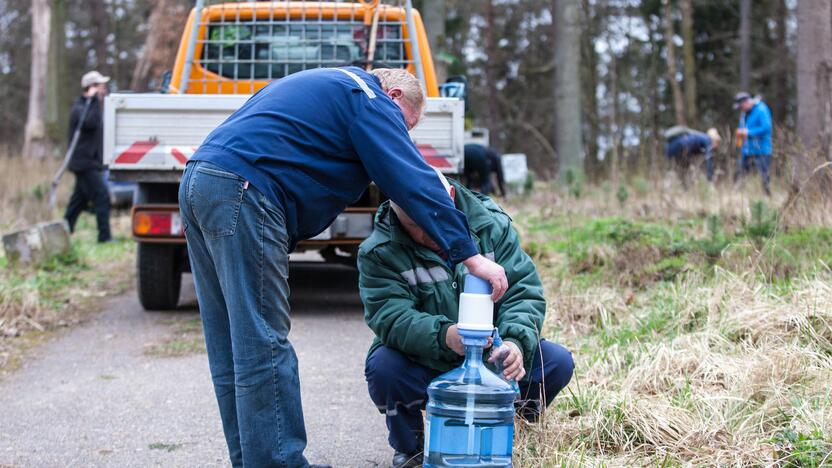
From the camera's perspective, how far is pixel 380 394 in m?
3.61

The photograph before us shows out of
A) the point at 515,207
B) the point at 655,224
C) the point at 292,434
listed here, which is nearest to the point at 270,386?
the point at 292,434

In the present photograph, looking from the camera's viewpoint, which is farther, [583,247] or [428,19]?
[428,19]

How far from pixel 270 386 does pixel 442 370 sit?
2.21 feet

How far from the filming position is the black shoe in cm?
371

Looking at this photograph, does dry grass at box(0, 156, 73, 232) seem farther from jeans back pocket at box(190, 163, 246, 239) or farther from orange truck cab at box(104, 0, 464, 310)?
jeans back pocket at box(190, 163, 246, 239)

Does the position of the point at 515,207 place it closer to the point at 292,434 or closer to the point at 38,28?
the point at 292,434

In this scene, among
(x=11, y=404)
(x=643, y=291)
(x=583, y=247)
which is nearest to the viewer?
(x=11, y=404)

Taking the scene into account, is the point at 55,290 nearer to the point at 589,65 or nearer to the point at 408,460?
the point at 408,460

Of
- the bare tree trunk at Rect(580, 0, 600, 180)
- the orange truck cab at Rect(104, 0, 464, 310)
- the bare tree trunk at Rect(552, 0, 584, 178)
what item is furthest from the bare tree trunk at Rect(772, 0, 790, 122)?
the orange truck cab at Rect(104, 0, 464, 310)

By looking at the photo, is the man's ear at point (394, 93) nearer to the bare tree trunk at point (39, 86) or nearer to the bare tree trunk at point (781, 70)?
the bare tree trunk at point (39, 86)

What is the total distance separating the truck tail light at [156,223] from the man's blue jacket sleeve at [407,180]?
4095mm

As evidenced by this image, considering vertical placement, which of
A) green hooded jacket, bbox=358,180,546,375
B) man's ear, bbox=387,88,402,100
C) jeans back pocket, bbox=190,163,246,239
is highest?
man's ear, bbox=387,88,402,100

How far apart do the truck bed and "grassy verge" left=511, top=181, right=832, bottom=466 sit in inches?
51.3

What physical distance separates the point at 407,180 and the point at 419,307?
0.69 metres
